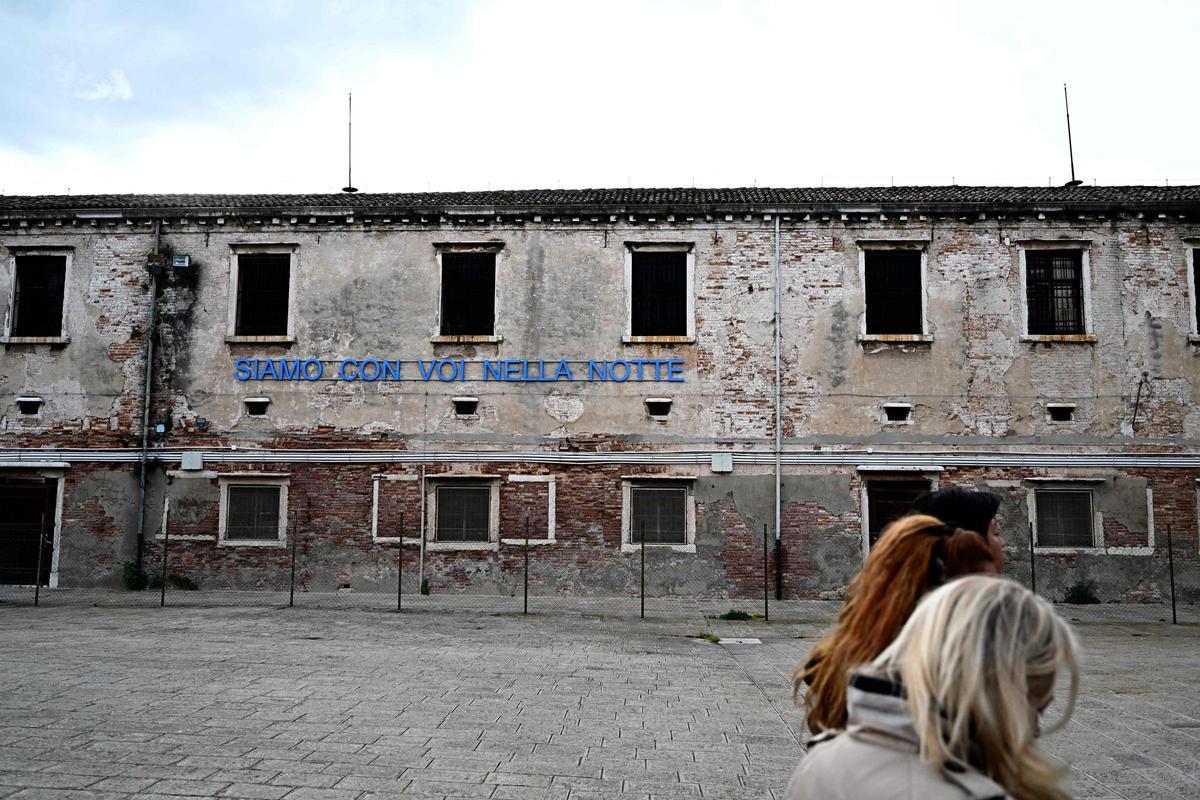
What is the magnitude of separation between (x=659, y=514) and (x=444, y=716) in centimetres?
1128

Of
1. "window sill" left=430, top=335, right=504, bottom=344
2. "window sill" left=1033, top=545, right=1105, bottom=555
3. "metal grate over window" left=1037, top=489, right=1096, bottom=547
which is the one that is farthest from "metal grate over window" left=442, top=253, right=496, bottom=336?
"window sill" left=1033, top=545, right=1105, bottom=555

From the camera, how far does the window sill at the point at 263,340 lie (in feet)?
63.8

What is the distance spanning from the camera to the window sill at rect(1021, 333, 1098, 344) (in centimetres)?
1847

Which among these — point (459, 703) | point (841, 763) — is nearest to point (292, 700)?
point (459, 703)

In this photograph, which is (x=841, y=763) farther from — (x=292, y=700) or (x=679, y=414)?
(x=679, y=414)

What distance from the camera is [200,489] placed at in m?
19.2

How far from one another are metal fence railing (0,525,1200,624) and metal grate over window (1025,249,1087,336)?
4455mm

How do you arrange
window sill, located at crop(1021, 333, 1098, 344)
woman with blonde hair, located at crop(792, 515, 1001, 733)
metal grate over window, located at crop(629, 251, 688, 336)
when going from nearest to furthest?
1. woman with blonde hair, located at crop(792, 515, 1001, 733)
2. window sill, located at crop(1021, 333, 1098, 344)
3. metal grate over window, located at crop(629, 251, 688, 336)

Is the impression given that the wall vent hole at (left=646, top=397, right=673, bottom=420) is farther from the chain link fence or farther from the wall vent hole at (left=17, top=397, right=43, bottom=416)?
the wall vent hole at (left=17, top=397, right=43, bottom=416)

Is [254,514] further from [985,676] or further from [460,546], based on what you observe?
[985,676]

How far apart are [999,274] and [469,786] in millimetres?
16611

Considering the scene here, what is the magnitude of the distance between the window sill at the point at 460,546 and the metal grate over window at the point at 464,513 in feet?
0.39

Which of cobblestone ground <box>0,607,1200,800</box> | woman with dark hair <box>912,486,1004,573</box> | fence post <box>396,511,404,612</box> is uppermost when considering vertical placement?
woman with dark hair <box>912,486,1004,573</box>

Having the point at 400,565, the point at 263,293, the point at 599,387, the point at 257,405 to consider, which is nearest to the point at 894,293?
the point at 599,387
